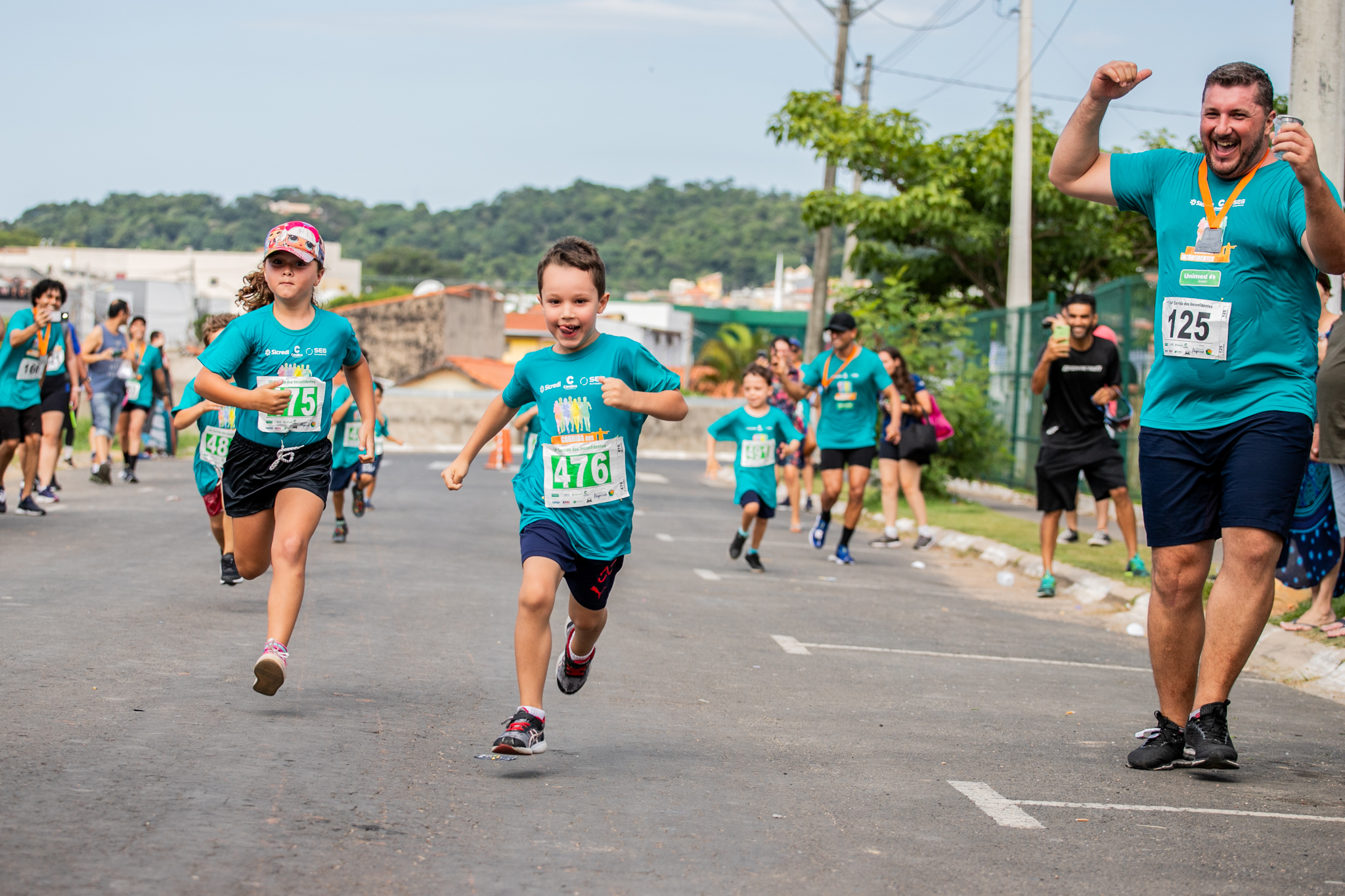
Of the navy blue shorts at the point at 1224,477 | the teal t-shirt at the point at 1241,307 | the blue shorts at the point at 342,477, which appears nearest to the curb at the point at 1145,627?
the navy blue shorts at the point at 1224,477

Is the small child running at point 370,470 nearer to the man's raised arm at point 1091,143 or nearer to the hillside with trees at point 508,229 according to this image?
the man's raised arm at point 1091,143

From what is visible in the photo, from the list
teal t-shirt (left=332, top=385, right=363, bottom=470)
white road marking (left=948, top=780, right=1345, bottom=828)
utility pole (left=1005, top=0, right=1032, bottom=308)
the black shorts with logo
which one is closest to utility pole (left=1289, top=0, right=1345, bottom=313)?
the black shorts with logo

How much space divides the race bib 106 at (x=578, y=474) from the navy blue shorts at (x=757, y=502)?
6717 mm

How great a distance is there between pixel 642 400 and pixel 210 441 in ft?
14.2

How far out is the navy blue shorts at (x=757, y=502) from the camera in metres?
11.9

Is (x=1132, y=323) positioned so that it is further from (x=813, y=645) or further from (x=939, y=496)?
(x=813, y=645)

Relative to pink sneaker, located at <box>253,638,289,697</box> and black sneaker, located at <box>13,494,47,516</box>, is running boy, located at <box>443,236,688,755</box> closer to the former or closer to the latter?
pink sneaker, located at <box>253,638,289,697</box>

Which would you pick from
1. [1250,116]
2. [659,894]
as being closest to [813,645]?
[1250,116]

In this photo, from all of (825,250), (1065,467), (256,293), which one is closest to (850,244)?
(825,250)

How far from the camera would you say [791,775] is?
4.89m

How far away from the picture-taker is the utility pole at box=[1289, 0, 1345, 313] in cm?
911

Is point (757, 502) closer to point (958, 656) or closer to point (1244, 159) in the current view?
point (958, 656)

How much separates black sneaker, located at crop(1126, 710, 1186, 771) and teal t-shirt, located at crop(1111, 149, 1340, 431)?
110 centimetres

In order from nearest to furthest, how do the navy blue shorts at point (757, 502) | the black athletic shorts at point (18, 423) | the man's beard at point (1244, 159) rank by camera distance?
the man's beard at point (1244, 159) → the navy blue shorts at point (757, 502) → the black athletic shorts at point (18, 423)
